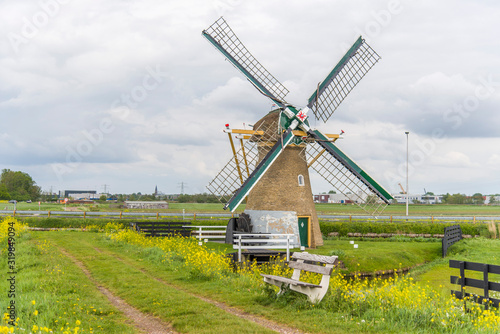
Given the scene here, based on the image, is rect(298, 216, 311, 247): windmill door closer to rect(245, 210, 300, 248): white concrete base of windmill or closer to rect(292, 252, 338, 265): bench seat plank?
rect(245, 210, 300, 248): white concrete base of windmill

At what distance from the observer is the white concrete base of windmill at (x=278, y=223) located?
1944 centimetres

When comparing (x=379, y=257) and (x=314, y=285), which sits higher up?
(x=314, y=285)

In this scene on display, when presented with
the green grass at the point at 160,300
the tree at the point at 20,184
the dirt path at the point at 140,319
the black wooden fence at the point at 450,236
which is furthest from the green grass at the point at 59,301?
the tree at the point at 20,184

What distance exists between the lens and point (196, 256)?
41.5 feet

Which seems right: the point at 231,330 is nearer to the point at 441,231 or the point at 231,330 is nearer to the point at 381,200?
the point at 381,200

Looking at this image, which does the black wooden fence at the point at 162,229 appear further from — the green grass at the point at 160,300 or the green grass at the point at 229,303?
the green grass at the point at 229,303

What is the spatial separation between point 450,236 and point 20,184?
102266 millimetres

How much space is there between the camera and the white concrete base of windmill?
19438 millimetres

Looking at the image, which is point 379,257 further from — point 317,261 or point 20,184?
point 20,184

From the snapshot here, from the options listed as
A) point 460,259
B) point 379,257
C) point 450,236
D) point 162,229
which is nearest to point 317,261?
point 379,257

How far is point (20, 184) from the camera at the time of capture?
101 metres

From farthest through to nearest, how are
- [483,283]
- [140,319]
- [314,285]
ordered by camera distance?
[483,283], [314,285], [140,319]

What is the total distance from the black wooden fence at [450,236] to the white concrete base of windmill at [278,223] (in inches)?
345

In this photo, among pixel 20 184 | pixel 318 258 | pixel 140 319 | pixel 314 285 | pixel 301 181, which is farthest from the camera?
pixel 20 184
